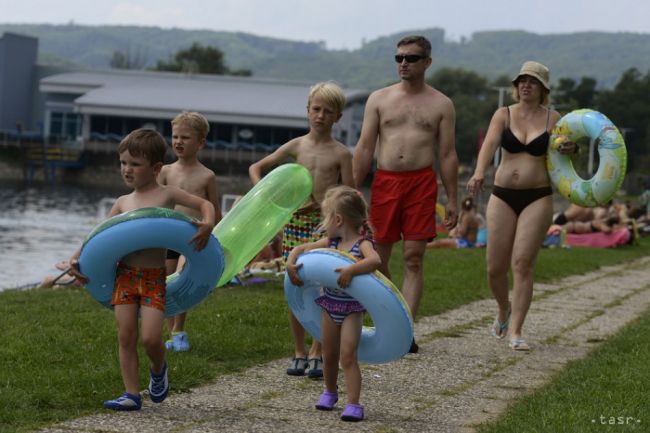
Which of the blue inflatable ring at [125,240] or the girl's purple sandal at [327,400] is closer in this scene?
the blue inflatable ring at [125,240]

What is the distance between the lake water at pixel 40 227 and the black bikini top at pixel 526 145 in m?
10.6

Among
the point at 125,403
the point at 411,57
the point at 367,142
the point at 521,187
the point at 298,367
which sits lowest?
the point at 298,367

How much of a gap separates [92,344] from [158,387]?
1863 millimetres

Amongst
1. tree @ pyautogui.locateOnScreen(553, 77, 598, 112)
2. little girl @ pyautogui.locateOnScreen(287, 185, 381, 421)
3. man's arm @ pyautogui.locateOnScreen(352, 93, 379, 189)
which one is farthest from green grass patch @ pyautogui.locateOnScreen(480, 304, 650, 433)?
tree @ pyautogui.locateOnScreen(553, 77, 598, 112)

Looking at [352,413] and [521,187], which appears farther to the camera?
[521,187]

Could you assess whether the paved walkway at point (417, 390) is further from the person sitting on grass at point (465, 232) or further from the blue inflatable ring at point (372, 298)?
the person sitting on grass at point (465, 232)

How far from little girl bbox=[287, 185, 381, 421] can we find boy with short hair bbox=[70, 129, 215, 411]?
613mm

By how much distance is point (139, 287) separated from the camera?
19.9 ft

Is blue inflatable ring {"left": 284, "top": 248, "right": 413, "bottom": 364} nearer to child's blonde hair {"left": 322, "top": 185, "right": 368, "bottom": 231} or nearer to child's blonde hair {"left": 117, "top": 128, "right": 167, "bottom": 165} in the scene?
child's blonde hair {"left": 322, "top": 185, "right": 368, "bottom": 231}

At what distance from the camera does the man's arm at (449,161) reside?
8.43 meters

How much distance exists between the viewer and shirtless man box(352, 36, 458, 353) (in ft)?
27.3

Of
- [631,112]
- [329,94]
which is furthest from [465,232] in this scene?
[631,112]

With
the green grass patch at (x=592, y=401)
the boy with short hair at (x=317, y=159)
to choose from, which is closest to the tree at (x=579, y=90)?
the green grass patch at (x=592, y=401)

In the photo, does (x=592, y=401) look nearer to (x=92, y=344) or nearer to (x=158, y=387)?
(x=158, y=387)
